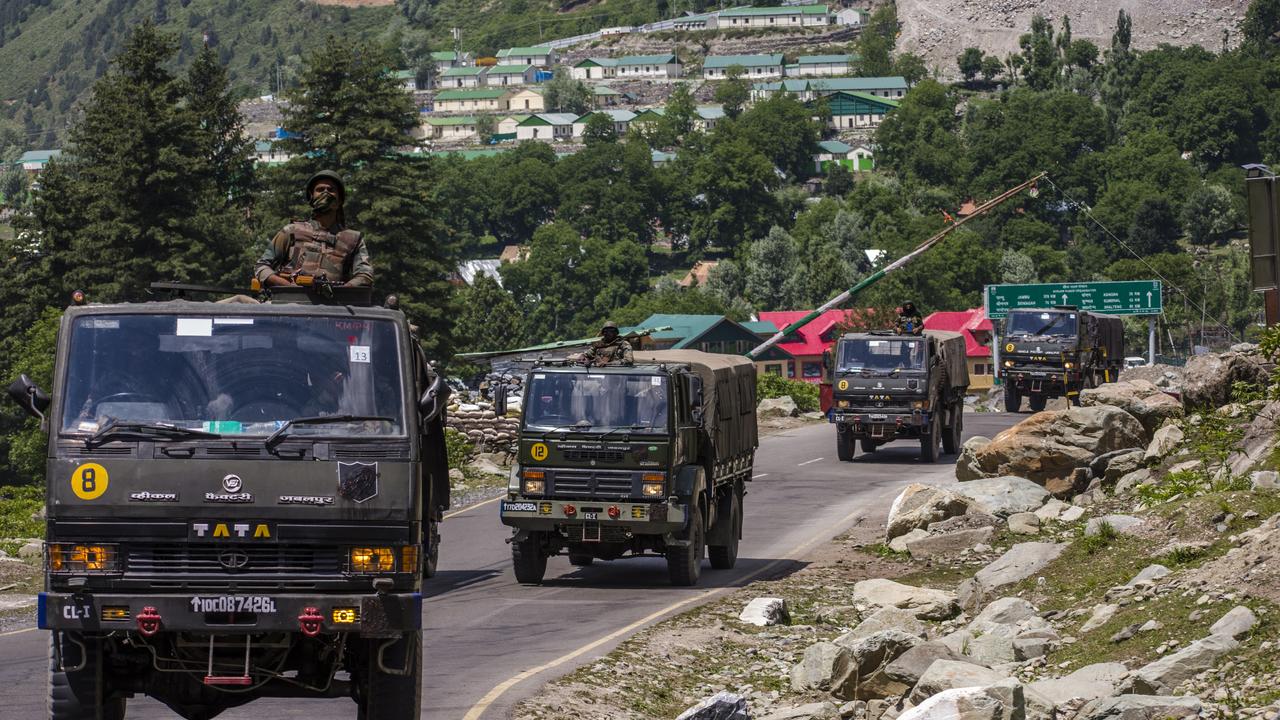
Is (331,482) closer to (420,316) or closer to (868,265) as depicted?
(420,316)

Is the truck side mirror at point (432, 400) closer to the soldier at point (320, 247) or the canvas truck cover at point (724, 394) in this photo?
the soldier at point (320, 247)

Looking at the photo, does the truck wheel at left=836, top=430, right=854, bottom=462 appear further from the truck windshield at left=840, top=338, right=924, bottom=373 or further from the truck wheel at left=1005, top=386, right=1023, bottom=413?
the truck wheel at left=1005, top=386, right=1023, bottom=413

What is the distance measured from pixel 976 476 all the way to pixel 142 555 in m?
22.7

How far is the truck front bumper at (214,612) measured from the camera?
1030 centimetres

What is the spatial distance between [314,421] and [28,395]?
1603 millimetres

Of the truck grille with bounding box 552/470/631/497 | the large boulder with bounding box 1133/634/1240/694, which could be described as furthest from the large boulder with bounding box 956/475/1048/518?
the large boulder with bounding box 1133/634/1240/694

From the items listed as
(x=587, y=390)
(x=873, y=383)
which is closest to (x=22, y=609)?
(x=587, y=390)

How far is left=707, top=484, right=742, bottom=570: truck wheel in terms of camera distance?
78.4 ft

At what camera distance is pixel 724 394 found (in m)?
24.2

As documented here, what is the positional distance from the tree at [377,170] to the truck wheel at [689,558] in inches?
1480

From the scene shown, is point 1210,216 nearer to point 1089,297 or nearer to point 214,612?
point 1089,297

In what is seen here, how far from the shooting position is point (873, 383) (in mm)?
38250

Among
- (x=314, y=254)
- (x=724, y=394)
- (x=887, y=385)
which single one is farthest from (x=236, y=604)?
(x=887, y=385)

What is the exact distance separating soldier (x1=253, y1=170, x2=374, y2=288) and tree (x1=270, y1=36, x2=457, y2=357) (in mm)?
46407
